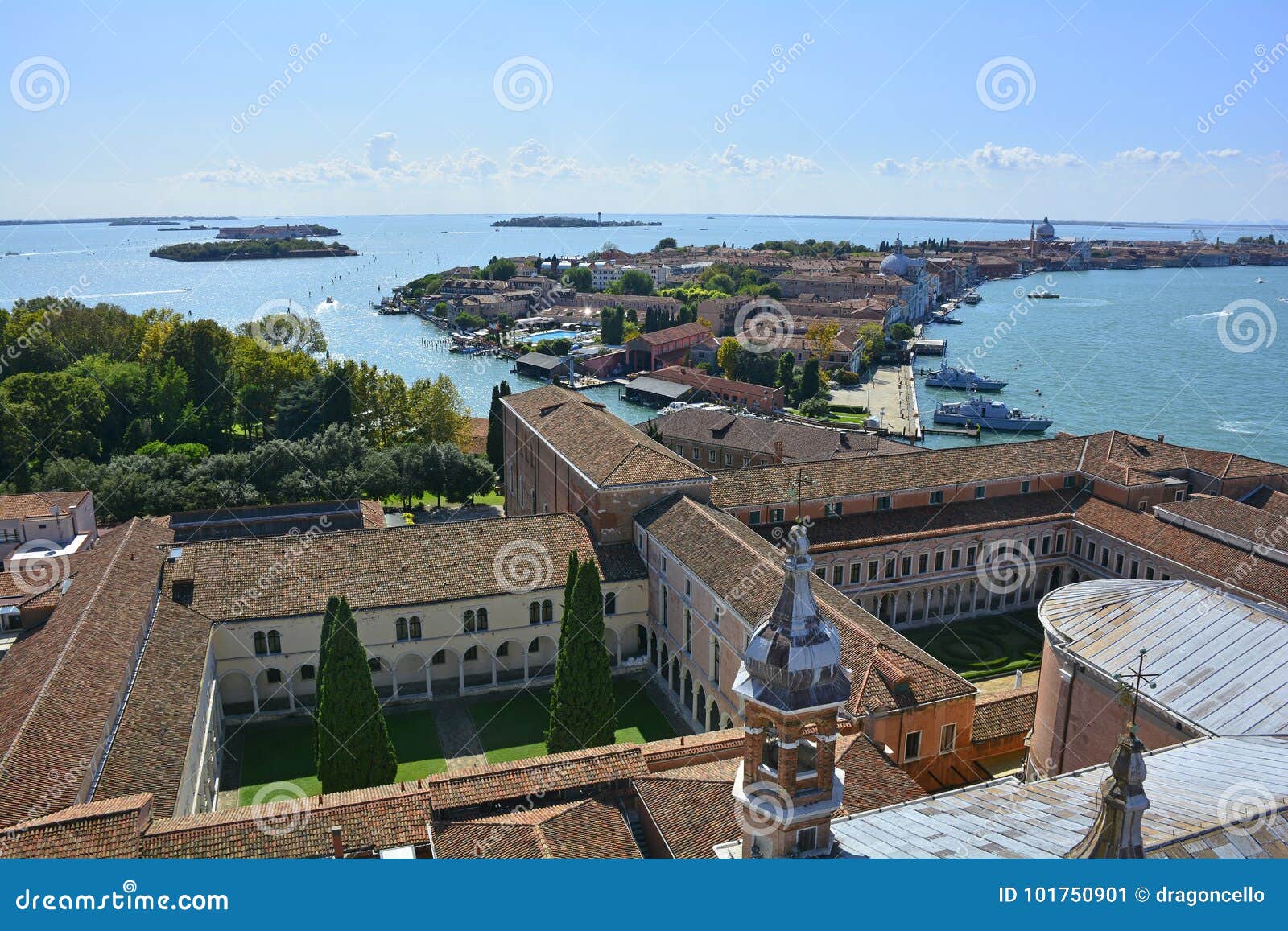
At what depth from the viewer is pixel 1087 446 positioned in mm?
45406

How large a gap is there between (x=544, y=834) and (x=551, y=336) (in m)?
116

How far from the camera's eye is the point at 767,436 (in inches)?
2537

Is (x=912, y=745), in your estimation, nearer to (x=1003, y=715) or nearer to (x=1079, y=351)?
(x=1003, y=715)

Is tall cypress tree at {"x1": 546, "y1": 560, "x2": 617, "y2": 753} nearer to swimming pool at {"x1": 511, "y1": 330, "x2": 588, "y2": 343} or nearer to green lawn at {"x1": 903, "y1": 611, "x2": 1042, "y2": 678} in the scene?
green lawn at {"x1": 903, "y1": 611, "x2": 1042, "y2": 678}

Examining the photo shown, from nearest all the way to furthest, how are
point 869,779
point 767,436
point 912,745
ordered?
point 869,779, point 912,745, point 767,436

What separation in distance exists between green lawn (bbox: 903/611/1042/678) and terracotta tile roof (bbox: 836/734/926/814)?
1448 centimetres

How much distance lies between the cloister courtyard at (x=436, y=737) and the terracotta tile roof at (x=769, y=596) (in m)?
5.85

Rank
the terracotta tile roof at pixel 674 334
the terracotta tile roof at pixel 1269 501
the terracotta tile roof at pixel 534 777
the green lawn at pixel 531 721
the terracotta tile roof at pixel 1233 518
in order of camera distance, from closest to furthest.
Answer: the terracotta tile roof at pixel 534 777
the green lawn at pixel 531 721
the terracotta tile roof at pixel 1233 518
the terracotta tile roof at pixel 1269 501
the terracotta tile roof at pixel 674 334

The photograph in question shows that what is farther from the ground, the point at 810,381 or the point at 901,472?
the point at 901,472

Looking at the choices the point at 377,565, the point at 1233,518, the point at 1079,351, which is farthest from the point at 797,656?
the point at 1079,351

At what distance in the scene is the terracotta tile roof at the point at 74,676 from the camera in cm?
2028

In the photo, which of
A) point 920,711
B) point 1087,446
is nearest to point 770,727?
point 920,711

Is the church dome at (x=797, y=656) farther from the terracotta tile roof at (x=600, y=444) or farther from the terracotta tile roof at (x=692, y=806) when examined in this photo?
the terracotta tile roof at (x=600, y=444)

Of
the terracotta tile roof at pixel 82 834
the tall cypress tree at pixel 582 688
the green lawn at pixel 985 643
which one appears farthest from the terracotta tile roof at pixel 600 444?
the terracotta tile roof at pixel 82 834
